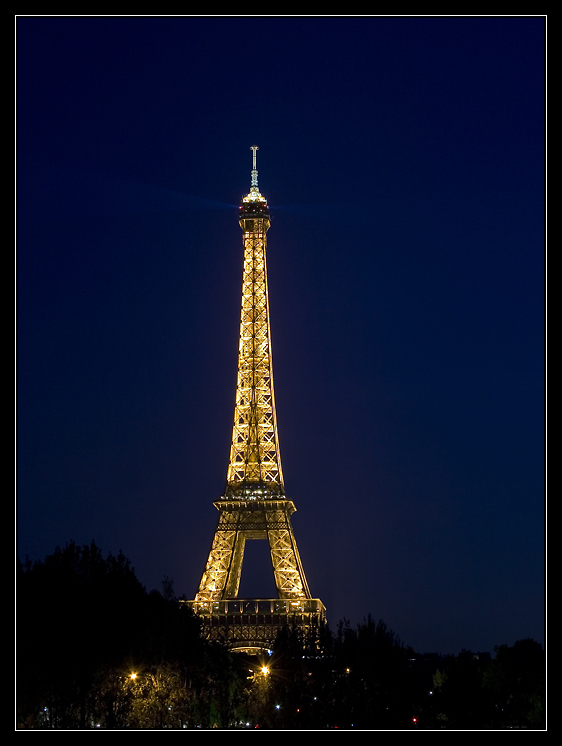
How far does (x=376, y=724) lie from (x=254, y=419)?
45.3 m

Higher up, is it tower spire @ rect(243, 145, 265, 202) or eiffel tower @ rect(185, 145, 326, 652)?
tower spire @ rect(243, 145, 265, 202)

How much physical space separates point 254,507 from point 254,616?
342 inches

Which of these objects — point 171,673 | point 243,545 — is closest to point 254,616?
point 243,545

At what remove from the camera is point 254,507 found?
8744 cm

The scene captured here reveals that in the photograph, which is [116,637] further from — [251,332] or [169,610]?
[251,332]

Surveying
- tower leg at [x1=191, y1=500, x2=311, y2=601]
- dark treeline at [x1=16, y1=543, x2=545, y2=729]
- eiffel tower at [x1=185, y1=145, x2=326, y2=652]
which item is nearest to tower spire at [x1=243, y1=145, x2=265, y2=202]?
eiffel tower at [x1=185, y1=145, x2=326, y2=652]

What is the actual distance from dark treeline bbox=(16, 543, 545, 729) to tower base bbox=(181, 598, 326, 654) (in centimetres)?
1918

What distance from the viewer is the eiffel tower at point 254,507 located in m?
83.4

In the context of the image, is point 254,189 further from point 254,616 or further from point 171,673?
→ point 171,673

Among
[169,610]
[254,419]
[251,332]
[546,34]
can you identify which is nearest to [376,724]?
[169,610]

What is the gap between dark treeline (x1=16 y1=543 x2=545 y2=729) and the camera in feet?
150

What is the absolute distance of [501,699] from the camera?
223 feet

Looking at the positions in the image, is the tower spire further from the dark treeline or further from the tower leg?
the dark treeline

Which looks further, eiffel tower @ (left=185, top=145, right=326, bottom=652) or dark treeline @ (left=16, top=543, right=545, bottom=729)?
eiffel tower @ (left=185, top=145, right=326, bottom=652)
